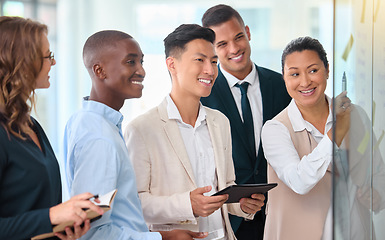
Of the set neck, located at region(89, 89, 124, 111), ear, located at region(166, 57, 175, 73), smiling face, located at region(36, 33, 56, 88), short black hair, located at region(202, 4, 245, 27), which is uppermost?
short black hair, located at region(202, 4, 245, 27)

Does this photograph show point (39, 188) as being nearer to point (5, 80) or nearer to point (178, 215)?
point (5, 80)

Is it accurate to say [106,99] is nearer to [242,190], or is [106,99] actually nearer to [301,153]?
[242,190]

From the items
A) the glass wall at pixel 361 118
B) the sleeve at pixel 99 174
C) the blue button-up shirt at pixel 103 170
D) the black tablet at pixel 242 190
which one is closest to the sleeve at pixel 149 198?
the black tablet at pixel 242 190

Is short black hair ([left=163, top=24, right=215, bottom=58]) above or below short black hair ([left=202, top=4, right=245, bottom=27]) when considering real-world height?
below

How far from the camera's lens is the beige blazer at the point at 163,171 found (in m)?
1.68

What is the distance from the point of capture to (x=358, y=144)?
41.8 inches

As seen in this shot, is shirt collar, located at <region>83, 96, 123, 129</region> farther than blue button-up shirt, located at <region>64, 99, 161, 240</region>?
Yes

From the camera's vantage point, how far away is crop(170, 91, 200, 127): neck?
6.16 feet

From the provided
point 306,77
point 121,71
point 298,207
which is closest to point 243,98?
point 306,77

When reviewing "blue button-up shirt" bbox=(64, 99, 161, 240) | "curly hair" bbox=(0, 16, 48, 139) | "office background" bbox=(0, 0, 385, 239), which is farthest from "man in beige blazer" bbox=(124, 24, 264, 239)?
"office background" bbox=(0, 0, 385, 239)

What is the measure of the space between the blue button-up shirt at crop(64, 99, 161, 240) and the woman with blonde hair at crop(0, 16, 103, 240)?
8 centimetres

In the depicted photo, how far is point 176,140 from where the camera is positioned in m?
1.78

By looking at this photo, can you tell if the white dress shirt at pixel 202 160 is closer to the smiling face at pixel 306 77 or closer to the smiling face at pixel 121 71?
the smiling face at pixel 121 71

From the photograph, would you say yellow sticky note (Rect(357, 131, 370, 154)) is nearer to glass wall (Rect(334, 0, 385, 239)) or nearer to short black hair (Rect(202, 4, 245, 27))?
glass wall (Rect(334, 0, 385, 239))
